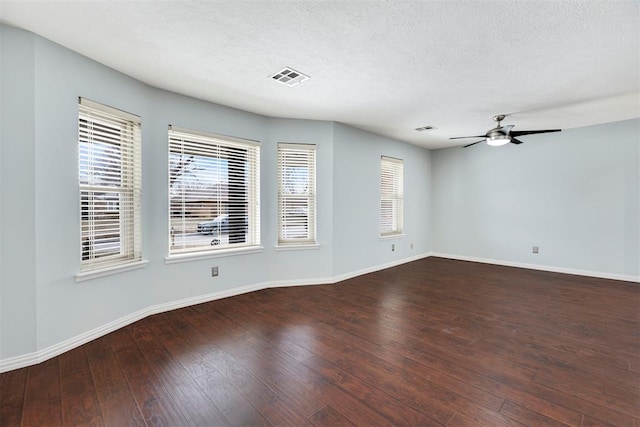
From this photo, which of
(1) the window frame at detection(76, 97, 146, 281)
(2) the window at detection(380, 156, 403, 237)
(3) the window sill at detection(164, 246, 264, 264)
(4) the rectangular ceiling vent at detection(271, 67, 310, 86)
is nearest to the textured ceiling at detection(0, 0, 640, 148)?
(4) the rectangular ceiling vent at detection(271, 67, 310, 86)

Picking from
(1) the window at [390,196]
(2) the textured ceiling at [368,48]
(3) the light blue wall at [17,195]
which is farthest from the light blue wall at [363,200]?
(3) the light blue wall at [17,195]

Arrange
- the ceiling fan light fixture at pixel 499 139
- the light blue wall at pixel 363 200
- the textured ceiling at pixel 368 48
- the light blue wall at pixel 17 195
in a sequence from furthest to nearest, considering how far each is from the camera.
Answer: the light blue wall at pixel 363 200 < the ceiling fan light fixture at pixel 499 139 < the light blue wall at pixel 17 195 < the textured ceiling at pixel 368 48

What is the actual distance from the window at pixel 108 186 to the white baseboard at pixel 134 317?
0.61 meters

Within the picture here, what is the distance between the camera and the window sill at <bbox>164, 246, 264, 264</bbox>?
3422 mm

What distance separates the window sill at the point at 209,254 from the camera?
3.42m

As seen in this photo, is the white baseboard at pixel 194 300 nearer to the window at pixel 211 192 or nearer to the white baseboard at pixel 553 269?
the white baseboard at pixel 553 269

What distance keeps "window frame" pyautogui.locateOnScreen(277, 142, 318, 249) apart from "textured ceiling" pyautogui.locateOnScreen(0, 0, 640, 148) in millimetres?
771

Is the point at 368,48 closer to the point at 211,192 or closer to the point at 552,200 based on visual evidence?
the point at 211,192

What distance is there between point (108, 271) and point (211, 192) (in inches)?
57.1

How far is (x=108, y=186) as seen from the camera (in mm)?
2834

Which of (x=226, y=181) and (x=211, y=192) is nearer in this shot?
(x=211, y=192)

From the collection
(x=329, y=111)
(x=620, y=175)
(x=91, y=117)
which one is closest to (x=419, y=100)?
(x=329, y=111)

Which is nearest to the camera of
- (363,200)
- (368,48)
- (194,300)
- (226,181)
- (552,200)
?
(368,48)

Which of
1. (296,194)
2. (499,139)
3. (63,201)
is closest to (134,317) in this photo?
(63,201)
